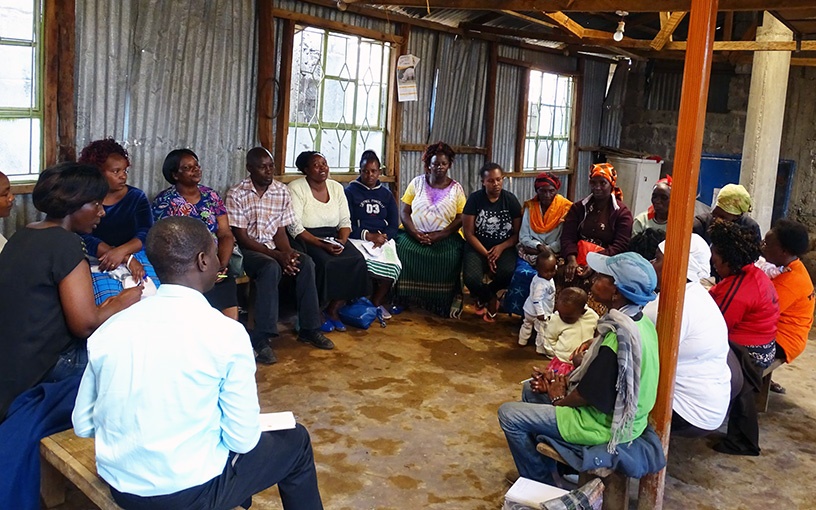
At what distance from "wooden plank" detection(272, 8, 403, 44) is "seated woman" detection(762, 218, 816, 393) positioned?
3868 millimetres

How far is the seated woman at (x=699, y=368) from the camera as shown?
130 inches

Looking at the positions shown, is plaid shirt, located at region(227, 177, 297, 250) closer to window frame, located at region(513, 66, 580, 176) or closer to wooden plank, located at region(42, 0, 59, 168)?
wooden plank, located at region(42, 0, 59, 168)

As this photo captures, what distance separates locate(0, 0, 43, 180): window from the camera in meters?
4.38

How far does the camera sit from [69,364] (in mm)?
3061

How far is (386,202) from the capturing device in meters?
6.39

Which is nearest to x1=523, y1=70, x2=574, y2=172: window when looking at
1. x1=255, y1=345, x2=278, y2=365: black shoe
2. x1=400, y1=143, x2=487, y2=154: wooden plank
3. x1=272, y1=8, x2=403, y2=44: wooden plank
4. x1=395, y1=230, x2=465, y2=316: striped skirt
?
x1=400, y1=143, x2=487, y2=154: wooden plank

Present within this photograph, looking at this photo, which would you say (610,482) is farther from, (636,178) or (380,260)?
(636,178)

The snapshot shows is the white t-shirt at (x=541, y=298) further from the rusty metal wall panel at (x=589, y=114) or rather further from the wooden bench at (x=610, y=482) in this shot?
the rusty metal wall panel at (x=589, y=114)

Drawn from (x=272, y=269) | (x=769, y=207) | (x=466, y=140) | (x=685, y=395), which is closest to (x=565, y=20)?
(x=466, y=140)

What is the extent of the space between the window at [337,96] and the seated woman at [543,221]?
1.78m

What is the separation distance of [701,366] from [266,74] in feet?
13.2

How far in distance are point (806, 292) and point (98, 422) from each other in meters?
4.13

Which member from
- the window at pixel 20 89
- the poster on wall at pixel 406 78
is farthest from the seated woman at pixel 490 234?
the window at pixel 20 89

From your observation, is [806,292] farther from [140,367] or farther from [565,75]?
[565,75]
